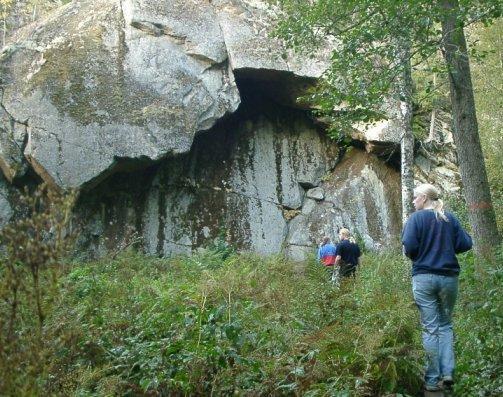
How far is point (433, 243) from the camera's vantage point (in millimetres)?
5535

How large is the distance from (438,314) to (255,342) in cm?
158

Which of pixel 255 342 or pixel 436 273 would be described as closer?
pixel 255 342

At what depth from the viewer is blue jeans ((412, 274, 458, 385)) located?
5.39 metres

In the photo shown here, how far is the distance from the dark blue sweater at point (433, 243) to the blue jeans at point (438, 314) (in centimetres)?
8

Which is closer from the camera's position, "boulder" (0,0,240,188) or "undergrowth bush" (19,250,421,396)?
"undergrowth bush" (19,250,421,396)

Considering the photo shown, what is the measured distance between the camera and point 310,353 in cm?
491

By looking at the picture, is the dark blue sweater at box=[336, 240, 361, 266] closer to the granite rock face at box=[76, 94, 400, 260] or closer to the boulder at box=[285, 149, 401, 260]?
the granite rock face at box=[76, 94, 400, 260]

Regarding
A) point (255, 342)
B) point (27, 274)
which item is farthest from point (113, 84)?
point (27, 274)

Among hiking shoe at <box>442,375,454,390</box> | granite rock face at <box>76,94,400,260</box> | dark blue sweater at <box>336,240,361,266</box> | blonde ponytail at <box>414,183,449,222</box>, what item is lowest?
hiking shoe at <box>442,375,454,390</box>

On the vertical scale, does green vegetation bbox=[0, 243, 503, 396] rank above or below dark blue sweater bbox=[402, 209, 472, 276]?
below

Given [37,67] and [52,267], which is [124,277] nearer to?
[37,67]

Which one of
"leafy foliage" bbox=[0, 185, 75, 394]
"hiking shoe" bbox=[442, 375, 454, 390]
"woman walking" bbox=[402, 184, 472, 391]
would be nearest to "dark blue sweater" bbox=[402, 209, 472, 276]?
"woman walking" bbox=[402, 184, 472, 391]

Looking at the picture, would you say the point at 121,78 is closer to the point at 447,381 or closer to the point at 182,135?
the point at 182,135

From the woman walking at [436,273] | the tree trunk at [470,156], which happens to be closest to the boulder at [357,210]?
the tree trunk at [470,156]
